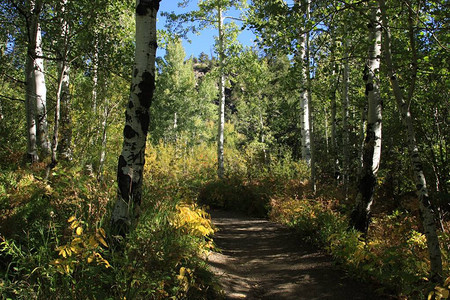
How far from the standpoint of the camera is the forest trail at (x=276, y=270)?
4.14 metres

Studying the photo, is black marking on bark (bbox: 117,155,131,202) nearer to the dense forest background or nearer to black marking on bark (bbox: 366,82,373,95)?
the dense forest background

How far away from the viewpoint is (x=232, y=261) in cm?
543

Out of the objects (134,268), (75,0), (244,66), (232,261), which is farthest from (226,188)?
(134,268)

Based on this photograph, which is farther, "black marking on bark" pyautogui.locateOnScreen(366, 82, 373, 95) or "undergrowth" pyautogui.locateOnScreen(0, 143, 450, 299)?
"black marking on bark" pyautogui.locateOnScreen(366, 82, 373, 95)

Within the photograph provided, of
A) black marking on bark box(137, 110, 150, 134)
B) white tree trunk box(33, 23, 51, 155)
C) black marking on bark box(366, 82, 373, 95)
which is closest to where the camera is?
black marking on bark box(137, 110, 150, 134)

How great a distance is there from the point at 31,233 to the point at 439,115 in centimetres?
928

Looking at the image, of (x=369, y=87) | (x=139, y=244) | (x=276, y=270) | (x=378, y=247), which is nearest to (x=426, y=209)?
(x=378, y=247)

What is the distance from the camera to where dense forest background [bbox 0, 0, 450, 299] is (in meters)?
3.00

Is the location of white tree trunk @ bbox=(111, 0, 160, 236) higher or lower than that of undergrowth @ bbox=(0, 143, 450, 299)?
higher

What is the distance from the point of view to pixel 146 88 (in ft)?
12.2

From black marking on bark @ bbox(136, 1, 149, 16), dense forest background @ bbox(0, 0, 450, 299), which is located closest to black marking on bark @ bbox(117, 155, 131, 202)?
dense forest background @ bbox(0, 0, 450, 299)

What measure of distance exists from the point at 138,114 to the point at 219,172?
35.5 ft

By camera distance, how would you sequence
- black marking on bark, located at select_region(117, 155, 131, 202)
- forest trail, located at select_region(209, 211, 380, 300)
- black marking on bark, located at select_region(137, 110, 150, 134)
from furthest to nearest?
forest trail, located at select_region(209, 211, 380, 300) → black marking on bark, located at select_region(137, 110, 150, 134) → black marking on bark, located at select_region(117, 155, 131, 202)

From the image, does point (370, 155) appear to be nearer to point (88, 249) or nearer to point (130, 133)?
point (130, 133)
